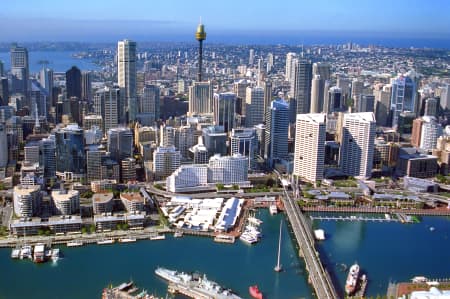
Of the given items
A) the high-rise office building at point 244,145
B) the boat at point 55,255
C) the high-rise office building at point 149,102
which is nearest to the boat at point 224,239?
the boat at point 55,255

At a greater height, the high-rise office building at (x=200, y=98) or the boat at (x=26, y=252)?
the high-rise office building at (x=200, y=98)

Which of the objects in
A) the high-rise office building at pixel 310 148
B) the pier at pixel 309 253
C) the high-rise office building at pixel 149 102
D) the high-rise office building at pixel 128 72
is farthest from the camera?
the high-rise office building at pixel 149 102

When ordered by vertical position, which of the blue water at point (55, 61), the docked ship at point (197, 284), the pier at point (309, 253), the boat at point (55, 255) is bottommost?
the boat at point (55, 255)

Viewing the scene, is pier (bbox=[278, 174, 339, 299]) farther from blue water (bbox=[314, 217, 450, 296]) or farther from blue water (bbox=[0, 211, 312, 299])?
blue water (bbox=[314, 217, 450, 296])

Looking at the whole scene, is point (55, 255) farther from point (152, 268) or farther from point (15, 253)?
point (152, 268)

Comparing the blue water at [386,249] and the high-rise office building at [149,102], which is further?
the high-rise office building at [149,102]

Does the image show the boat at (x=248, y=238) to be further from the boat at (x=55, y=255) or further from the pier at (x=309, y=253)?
the boat at (x=55, y=255)

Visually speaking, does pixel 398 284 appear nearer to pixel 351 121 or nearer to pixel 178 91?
pixel 351 121
